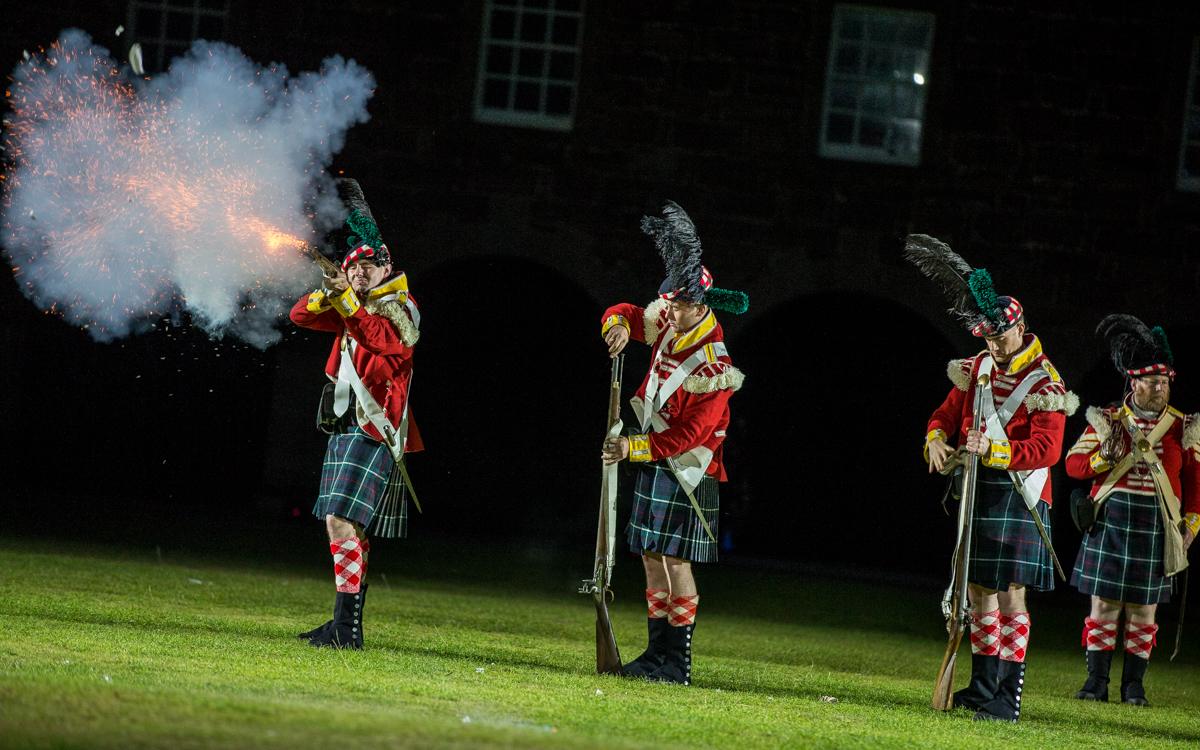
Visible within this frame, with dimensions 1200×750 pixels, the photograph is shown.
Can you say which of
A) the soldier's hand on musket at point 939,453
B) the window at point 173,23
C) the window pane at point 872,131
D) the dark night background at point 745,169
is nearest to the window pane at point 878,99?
the window pane at point 872,131

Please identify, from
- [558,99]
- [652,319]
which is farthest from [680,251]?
[558,99]

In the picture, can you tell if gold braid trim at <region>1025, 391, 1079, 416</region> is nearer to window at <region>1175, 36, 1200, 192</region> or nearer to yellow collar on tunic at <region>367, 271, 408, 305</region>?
yellow collar on tunic at <region>367, 271, 408, 305</region>

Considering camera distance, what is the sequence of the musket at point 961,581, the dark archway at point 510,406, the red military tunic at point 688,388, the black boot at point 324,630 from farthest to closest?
the dark archway at point 510,406, the black boot at point 324,630, the red military tunic at point 688,388, the musket at point 961,581

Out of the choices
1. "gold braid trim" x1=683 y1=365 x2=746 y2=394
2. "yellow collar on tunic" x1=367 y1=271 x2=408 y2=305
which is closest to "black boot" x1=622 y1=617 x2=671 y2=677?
"gold braid trim" x1=683 y1=365 x2=746 y2=394

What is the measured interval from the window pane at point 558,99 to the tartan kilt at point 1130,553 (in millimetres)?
7769

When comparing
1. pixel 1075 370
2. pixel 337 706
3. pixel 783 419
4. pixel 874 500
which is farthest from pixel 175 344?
pixel 337 706

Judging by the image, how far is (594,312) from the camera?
16.7 metres

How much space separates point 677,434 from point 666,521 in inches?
16.5

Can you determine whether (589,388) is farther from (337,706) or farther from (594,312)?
(337,706)

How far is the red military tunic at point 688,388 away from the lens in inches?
313

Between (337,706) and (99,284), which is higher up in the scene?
(99,284)

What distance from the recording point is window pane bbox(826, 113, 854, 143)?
51.8 ft

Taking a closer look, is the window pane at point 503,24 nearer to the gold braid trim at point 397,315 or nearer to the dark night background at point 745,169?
the dark night background at point 745,169

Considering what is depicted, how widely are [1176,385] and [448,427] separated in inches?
280
